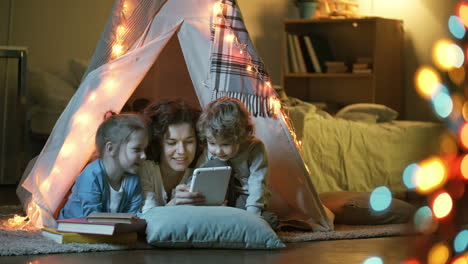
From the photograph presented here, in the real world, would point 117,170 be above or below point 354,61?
below

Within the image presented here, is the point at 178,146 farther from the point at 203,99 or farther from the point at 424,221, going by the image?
the point at 424,221

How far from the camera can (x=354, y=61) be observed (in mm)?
5340

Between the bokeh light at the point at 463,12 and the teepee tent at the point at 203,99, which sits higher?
the bokeh light at the point at 463,12

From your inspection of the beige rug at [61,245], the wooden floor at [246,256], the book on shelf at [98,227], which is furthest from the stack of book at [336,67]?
the book on shelf at [98,227]

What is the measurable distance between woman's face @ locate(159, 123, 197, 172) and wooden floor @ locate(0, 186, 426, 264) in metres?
0.41

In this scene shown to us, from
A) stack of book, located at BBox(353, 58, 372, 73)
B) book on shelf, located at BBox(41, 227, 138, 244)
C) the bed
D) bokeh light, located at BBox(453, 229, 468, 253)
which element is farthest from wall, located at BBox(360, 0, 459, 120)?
bokeh light, located at BBox(453, 229, 468, 253)

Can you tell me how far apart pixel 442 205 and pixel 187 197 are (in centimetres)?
133

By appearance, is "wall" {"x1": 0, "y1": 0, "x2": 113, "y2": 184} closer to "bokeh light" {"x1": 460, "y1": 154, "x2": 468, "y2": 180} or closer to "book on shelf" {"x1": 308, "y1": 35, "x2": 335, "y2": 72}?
"book on shelf" {"x1": 308, "y1": 35, "x2": 335, "y2": 72}

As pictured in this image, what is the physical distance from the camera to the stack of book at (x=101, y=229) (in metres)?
2.12

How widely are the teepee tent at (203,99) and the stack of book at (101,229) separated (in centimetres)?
36

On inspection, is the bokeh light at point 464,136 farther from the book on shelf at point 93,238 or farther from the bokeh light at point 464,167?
the book on shelf at point 93,238

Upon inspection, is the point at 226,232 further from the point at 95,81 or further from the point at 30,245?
the point at 95,81

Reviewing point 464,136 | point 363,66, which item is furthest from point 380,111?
point 464,136

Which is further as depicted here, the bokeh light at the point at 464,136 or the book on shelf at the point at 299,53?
the book on shelf at the point at 299,53
